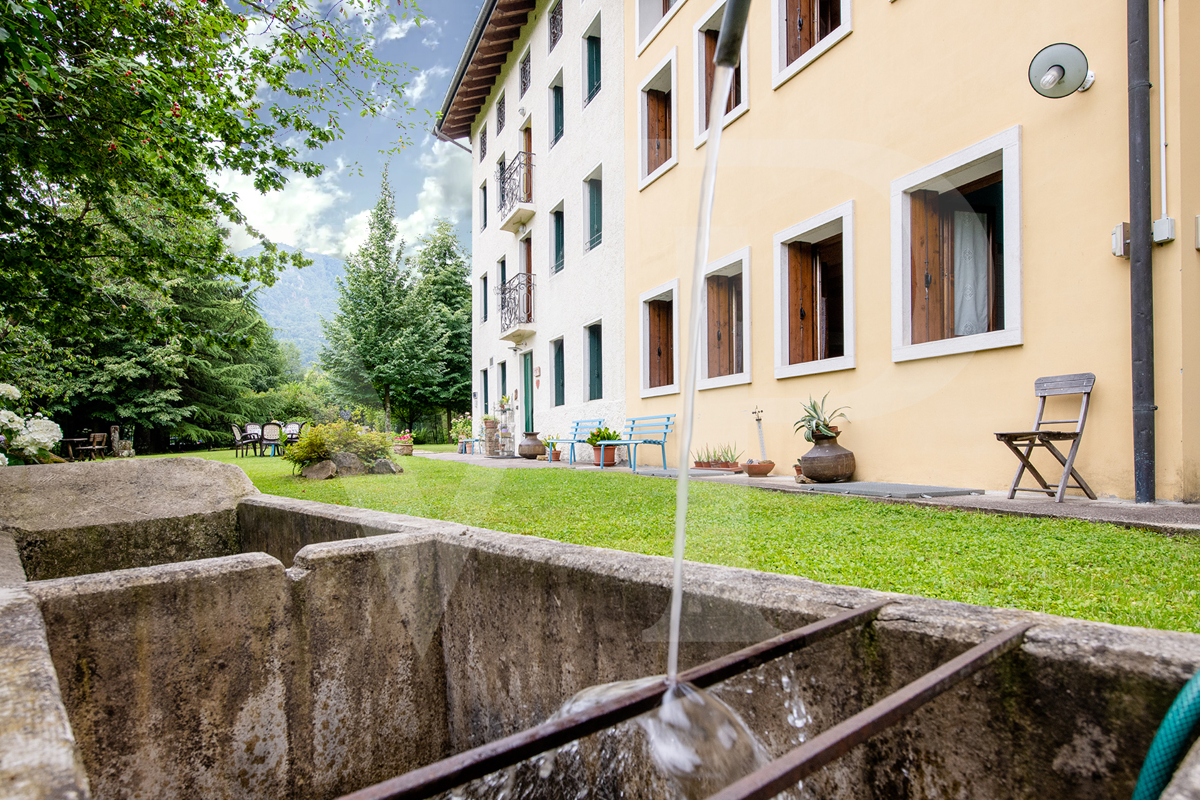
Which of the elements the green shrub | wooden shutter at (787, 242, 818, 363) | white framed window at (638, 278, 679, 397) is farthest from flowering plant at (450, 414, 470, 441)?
wooden shutter at (787, 242, 818, 363)

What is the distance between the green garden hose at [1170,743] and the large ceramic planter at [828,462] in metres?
5.24

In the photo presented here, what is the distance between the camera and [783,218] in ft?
23.1

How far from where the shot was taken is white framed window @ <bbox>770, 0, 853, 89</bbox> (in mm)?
6879

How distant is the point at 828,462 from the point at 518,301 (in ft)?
33.9

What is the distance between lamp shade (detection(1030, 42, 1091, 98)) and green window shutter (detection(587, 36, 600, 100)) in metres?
9.05

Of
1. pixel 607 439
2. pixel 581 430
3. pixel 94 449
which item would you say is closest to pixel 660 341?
pixel 607 439

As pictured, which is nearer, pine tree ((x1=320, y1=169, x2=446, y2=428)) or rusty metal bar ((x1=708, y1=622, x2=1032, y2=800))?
rusty metal bar ((x1=708, y1=622, x2=1032, y2=800))

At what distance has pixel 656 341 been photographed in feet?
32.3

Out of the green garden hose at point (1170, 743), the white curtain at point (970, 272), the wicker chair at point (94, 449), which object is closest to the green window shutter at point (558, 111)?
the white curtain at point (970, 272)

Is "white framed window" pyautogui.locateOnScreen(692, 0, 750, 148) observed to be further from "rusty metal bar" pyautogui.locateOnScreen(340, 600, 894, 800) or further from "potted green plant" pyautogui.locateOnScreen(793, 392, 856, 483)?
"rusty metal bar" pyautogui.locateOnScreen(340, 600, 894, 800)

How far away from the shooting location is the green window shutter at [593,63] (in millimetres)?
12188

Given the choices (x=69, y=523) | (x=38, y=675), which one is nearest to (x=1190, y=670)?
(x=38, y=675)

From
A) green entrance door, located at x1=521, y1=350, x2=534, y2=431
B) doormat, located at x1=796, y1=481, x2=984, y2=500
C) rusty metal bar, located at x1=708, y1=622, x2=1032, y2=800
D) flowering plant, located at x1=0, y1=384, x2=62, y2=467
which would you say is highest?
green entrance door, located at x1=521, y1=350, x2=534, y2=431

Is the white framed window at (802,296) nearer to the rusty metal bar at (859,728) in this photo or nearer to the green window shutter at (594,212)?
the green window shutter at (594,212)
